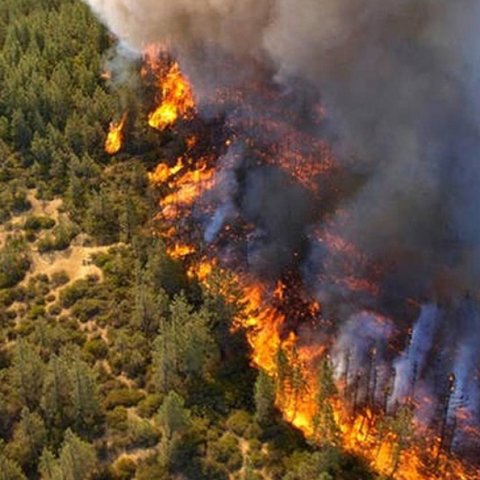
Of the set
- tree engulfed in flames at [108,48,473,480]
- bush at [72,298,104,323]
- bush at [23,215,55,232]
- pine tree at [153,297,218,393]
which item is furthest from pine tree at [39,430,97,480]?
bush at [23,215,55,232]

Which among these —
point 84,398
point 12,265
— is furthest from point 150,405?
point 12,265

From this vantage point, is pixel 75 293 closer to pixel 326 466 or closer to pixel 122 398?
pixel 122 398

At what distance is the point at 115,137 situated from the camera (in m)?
90.5

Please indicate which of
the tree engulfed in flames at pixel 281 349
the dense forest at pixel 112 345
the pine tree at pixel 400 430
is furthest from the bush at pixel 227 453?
the pine tree at pixel 400 430

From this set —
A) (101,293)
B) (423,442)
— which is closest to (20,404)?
(101,293)

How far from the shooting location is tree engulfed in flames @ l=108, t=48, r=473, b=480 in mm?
53844

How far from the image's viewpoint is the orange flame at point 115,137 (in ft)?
292

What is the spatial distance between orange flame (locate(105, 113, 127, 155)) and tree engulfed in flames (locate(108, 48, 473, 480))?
19.5ft

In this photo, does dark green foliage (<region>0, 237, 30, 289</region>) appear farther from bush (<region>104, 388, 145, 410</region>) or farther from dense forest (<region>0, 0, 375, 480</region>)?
bush (<region>104, 388, 145, 410</region>)

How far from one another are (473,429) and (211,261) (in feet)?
81.2

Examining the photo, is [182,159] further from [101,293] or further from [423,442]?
[423,442]

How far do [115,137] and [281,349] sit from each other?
1608 inches

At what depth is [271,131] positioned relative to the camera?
85750mm

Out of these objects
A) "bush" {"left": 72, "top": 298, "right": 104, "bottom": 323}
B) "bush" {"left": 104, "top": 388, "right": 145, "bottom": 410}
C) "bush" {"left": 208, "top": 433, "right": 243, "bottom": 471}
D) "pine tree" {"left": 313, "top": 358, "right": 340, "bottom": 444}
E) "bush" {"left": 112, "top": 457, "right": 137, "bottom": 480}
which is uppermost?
"bush" {"left": 72, "top": 298, "right": 104, "bottom": 323}
